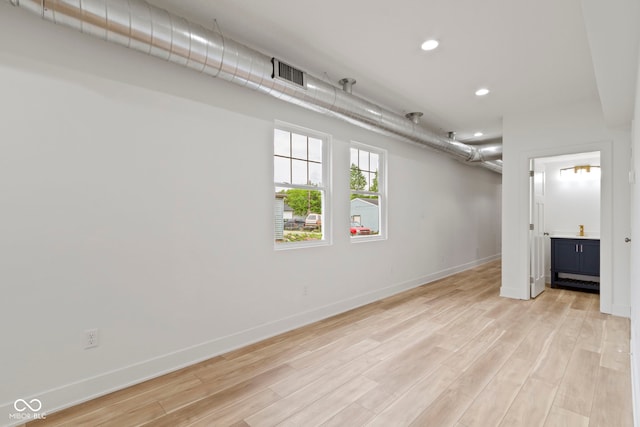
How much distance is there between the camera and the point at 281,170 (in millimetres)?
3553

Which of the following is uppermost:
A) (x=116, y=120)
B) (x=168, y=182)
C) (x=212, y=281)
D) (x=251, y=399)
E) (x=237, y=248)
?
(x=116, y=120)

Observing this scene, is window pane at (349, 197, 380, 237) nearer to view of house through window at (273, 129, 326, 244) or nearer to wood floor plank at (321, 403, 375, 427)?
view of house through window at (273, 129, 326, 244)

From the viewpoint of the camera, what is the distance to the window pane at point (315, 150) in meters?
3.89

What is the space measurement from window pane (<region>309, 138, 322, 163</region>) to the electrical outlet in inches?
105

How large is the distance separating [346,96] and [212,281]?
231 cm


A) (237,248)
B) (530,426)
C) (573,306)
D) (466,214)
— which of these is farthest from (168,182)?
(466,214)

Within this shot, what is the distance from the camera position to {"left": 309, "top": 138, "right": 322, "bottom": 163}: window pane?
3.89 m

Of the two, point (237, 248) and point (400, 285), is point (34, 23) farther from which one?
point (400, 285)

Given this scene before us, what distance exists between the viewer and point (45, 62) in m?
2.08

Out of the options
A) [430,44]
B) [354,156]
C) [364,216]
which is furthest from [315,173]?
[430,44]

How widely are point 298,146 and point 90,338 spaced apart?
262cm

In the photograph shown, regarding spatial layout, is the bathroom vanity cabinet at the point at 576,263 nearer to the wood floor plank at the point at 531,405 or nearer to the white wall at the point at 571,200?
the white wall at the point at 571,200

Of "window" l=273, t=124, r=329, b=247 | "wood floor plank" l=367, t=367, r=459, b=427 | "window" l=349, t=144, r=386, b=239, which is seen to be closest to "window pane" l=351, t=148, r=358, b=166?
"window" l=349, t=144, r=386, b=239

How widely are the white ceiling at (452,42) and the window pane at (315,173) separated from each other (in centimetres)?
100
